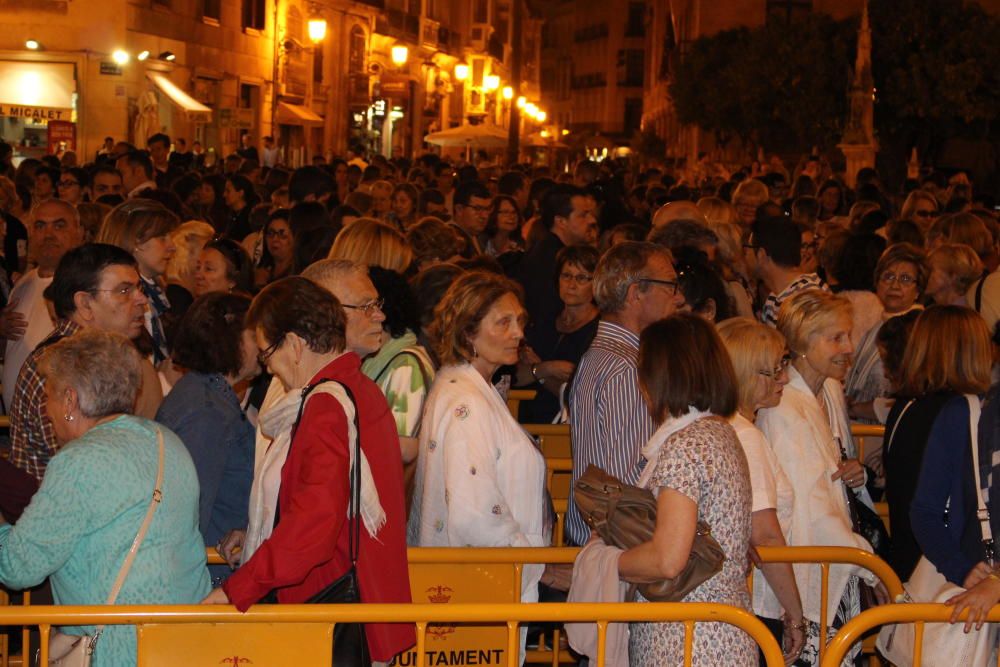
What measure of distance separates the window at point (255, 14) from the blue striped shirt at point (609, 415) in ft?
96.4

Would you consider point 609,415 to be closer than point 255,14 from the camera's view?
Yes

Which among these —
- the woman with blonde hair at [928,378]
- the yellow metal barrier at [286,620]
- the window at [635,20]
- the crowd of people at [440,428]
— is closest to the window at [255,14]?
the crowd of people at [440,428]

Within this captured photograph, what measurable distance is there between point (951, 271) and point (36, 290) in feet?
18.5

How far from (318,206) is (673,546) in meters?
6.03

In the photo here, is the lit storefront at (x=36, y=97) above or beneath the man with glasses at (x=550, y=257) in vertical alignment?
above

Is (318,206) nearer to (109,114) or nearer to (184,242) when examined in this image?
(184,242)

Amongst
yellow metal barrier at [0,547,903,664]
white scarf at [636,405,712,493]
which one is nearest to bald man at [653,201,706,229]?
yellow metal barrier at [0,547,903,664]

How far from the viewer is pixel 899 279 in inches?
329

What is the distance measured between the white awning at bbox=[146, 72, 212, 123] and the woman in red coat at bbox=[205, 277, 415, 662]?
78.6 ft

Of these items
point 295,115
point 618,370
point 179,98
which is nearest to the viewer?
point 618,370

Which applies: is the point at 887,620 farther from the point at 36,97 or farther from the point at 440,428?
the point at 36,97

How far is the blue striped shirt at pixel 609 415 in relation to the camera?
5.19 meters

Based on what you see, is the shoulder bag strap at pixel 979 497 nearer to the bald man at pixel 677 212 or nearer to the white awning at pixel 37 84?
the bald man at pixel 677 212

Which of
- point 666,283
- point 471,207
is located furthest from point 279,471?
point 471,207
